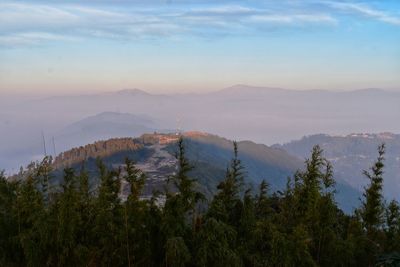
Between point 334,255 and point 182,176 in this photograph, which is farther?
point 334,255

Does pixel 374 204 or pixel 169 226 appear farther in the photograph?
pixel 374 204

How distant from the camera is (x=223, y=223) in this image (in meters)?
9.87

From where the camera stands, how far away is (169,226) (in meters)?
Result: 9.86

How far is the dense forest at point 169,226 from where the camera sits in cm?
988

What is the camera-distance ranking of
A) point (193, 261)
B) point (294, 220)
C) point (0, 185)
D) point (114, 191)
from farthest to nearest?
point (0, 185), point (294, 220), point (114, 191), point (193, 261)

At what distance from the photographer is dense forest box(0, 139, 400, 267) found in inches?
389

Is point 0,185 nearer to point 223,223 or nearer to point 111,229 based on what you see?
point 111,229

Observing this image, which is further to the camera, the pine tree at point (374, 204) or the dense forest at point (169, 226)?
the pine tree at point (374, 204)

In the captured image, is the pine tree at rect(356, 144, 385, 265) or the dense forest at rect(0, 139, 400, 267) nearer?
the dense forest at rect(0, 139, 400, 267)

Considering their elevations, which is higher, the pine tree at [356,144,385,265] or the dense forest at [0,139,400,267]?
the dense forest at [0,139,400,267]

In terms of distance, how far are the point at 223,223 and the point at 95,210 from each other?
2.69 m

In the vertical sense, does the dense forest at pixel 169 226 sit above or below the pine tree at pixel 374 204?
above

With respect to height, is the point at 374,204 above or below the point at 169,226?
below

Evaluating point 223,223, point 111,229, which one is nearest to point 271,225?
point 223,223
